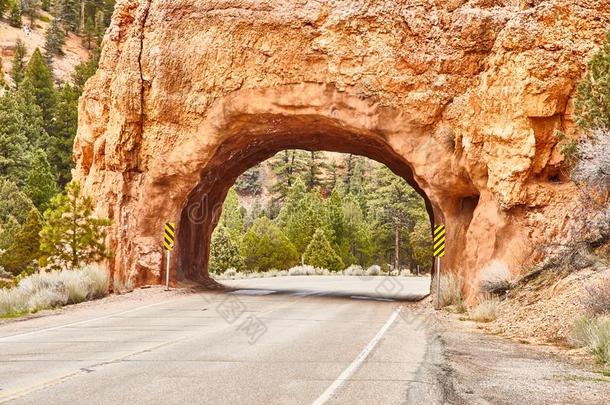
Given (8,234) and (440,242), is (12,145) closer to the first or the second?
(8,234)

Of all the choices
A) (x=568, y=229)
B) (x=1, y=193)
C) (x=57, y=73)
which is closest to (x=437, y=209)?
(x=568, y=229)

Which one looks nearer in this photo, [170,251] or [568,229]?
[568,229]

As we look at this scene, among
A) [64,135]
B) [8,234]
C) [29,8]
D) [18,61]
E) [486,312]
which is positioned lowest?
[8,234]

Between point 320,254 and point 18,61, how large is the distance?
5680cm

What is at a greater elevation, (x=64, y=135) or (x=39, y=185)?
(x=64, y=135)

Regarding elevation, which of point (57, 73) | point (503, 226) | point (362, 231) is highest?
point (57, 73)

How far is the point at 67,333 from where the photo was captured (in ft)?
40.4

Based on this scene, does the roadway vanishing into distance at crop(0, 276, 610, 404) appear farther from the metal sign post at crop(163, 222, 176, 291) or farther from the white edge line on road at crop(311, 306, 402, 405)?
the metal sign post at crop(163, 222, 176, 291)

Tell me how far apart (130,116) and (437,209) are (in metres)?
11.4

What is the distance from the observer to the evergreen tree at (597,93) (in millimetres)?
15594

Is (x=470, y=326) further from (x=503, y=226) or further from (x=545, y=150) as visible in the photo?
(x=545, y=150)

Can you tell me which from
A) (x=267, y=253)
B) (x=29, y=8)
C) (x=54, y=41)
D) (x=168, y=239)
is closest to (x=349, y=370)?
(x=168, y=239)

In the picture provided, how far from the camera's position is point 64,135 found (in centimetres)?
6538

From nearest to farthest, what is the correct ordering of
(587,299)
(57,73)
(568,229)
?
(587,299)
(568,229)
(57,73)
